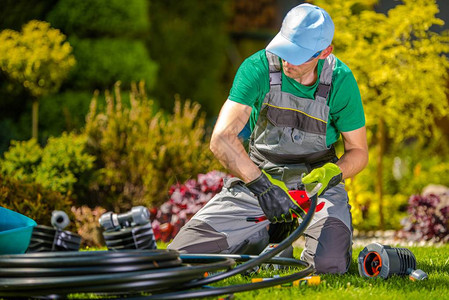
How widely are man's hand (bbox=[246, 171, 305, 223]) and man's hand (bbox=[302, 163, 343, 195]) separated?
151 mm

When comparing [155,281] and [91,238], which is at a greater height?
[155,281]

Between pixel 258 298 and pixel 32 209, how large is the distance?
105 inches

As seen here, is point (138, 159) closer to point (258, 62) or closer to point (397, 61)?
point (397, 61)

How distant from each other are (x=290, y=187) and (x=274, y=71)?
28.4 inches

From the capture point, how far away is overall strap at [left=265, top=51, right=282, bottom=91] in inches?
158

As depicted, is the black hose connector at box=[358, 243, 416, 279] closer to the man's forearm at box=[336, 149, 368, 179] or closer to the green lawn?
the green lawn

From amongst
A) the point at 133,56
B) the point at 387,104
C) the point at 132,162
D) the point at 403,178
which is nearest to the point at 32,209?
the point at 132,162

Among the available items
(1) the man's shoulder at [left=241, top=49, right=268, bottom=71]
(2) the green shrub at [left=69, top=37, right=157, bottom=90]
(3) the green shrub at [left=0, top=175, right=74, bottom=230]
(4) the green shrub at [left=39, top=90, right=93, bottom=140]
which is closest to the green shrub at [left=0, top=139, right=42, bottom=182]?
(3) the green shrub at [left=0, top=175, right=74, bottom=230]

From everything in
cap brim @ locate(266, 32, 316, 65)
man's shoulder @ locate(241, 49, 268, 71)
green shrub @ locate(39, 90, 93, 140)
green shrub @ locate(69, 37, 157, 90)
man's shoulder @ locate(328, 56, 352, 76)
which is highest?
cap brim @ locate(266, 32, 316, 65)

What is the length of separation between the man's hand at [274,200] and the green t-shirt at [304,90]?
503 millimetres

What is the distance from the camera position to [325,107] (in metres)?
4.05

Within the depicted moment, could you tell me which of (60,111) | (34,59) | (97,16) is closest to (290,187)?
(34,59)

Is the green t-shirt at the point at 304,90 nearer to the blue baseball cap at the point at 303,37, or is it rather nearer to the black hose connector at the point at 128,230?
the blue baseball cap at the point at 303,37

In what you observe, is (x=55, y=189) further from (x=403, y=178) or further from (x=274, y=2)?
(x=274, y=2)
